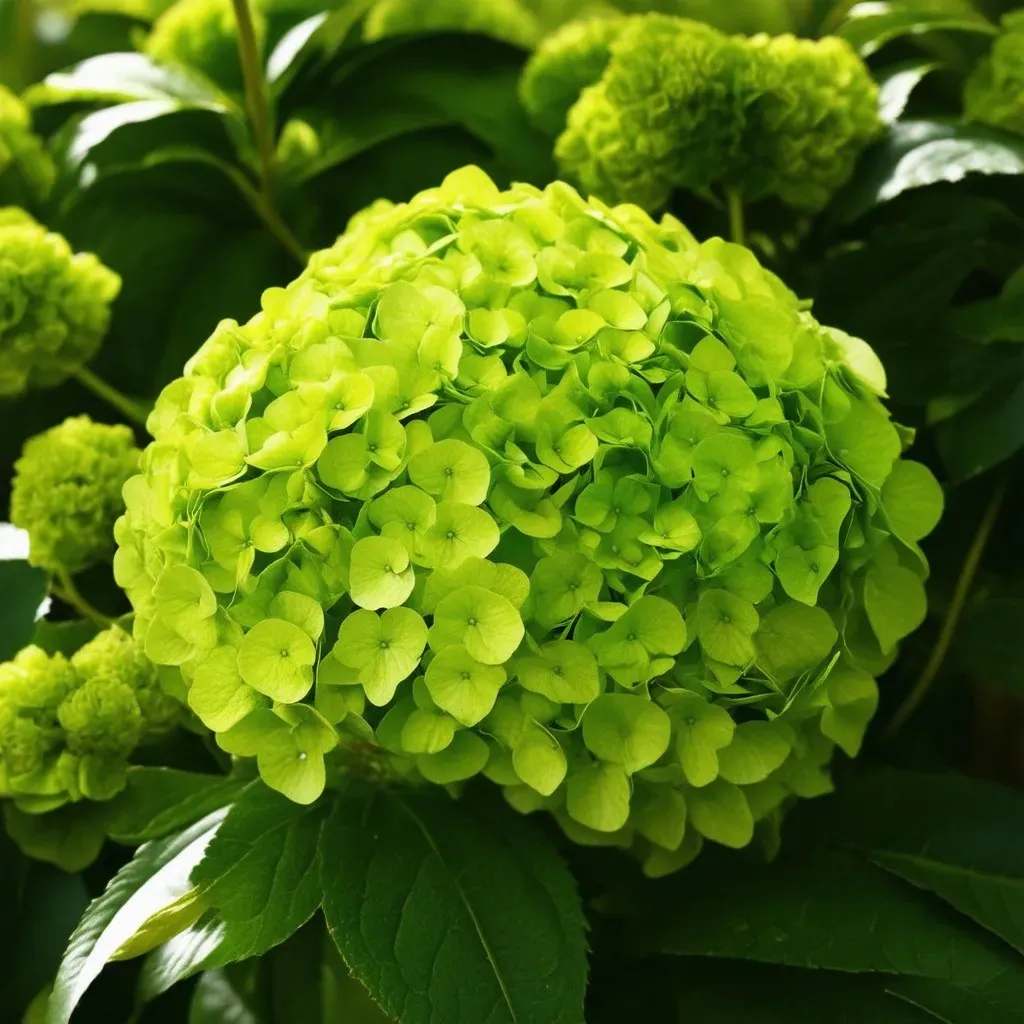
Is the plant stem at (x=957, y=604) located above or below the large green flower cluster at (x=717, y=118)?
below

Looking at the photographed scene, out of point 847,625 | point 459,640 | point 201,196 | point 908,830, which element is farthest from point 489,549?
point 201,196

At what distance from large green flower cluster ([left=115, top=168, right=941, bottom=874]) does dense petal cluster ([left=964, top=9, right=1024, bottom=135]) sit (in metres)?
0.27

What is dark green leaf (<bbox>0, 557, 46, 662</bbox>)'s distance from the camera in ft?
1.96

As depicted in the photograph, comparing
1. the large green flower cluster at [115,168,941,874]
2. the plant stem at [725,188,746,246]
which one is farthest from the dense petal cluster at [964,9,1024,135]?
the large green flower cluster at [115,168,941,874]

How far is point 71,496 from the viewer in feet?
1.90

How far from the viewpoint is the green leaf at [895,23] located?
70 cm

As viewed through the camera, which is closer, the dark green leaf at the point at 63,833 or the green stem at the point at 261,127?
the dark green leaf at the point at 63,833

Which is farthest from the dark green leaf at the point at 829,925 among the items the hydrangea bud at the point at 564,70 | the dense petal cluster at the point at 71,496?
the hydrangea bud at the point at 564,70

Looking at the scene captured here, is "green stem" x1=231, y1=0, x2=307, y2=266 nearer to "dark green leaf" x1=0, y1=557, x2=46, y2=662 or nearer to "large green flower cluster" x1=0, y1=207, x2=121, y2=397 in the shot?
"large green flower cluster" x1=0, y1=207, x2=121, y2=397

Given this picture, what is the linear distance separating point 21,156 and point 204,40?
14 cm

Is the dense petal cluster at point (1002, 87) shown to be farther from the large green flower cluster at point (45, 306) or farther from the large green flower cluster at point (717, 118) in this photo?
the large green flower cluster at point (45, 306)

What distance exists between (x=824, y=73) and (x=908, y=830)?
1.32 ft

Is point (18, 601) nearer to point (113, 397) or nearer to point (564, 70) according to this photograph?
point (113, 397)

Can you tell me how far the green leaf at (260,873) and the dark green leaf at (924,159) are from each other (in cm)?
45
